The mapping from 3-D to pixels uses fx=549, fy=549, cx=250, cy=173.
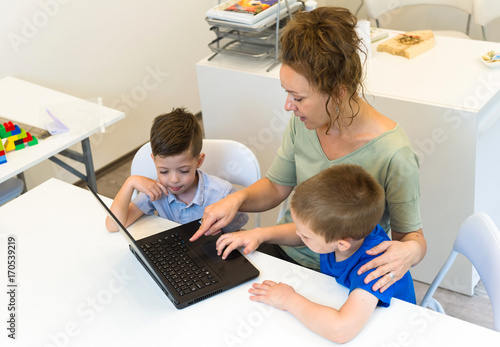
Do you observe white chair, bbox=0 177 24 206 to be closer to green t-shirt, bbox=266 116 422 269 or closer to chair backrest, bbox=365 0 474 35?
green t-shirt, bbox=266 116 422 269

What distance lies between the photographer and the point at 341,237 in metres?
1.10

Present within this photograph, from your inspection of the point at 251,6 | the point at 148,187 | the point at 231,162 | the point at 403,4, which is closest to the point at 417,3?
the point at 403,4

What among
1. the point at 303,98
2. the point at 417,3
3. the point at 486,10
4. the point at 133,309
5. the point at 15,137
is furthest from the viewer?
the point at 417,3

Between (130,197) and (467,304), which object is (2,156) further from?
(467,304)

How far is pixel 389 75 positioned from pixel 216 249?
1.10 m

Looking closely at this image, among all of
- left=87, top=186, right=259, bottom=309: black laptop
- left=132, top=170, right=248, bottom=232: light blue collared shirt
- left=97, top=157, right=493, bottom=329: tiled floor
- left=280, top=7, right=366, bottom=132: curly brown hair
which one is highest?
left=280, top=7, right=366, bottom=132: curly brown hair

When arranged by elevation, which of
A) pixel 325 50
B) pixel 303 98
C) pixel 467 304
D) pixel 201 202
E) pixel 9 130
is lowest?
pixel 467 304

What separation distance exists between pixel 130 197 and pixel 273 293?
0.55 m

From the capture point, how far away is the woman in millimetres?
1249

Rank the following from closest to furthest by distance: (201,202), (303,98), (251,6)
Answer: (303,98) < (201,202) < (251,6)

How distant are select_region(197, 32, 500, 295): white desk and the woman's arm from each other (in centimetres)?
58

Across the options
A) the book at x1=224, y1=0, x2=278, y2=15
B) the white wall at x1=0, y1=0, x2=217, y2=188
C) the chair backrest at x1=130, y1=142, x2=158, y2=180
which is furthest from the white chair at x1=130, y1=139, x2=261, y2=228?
the white wall at x1=0, y1=0, x2=217, y2=188

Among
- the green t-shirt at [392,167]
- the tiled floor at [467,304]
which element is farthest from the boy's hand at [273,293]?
the tiled floor at [467,304]

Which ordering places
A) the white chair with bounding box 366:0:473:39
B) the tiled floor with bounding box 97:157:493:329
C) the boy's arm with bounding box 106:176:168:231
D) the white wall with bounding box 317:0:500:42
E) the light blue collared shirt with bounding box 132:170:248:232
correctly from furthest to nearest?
the white wall with bounding box 317:0:500:42, the white chair with bounding box 366:0:473:39, the tiled floor with bounding box 97:157:493:329, the light blue collared shirt with bounding box 132:170:248:232, the boy's arm with bounding box 106:176:168:231
